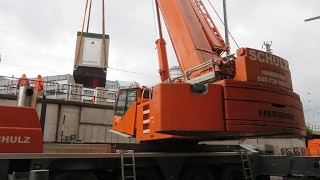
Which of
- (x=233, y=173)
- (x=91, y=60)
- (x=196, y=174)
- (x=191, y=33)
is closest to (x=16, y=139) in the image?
(x=196, y=174)

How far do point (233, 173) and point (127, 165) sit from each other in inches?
149

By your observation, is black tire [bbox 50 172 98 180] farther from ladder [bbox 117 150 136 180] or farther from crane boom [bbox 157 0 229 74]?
crane boom [bbox 157 0 229 74]

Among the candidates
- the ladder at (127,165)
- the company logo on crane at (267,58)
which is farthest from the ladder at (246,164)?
the ladder at (127,165)

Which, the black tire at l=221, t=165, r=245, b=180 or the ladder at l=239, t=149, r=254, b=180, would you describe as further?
the ladder at l=239, t=149, r=254, b=180

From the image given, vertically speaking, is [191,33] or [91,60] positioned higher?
[91,60]

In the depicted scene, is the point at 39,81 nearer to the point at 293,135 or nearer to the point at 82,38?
the point at 82,38

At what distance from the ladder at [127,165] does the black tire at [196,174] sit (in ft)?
5.49

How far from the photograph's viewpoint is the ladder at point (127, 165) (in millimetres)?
7505

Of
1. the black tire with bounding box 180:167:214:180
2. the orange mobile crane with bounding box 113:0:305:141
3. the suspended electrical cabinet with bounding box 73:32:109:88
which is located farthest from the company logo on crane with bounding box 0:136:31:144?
the suspended electrical cabinet with bounding box 73:32:109:88

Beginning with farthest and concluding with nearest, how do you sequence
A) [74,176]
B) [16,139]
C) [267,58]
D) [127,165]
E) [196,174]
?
1. [196,174]
2. [127,165]
3. [267,58]
4. [74,176]
5. [16,139]

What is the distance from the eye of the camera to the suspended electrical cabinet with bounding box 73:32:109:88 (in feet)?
57.7

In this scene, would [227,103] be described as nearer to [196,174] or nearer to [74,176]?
[196,174]

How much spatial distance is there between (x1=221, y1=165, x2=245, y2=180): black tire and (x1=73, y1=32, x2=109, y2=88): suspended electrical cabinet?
32.5 feet

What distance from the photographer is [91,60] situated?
58.7ft
